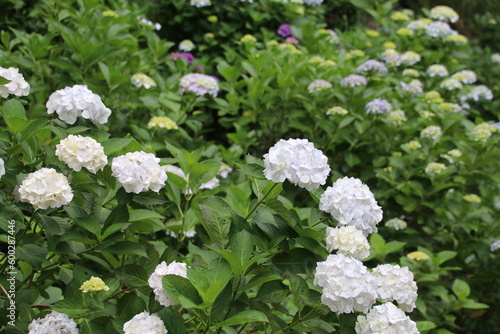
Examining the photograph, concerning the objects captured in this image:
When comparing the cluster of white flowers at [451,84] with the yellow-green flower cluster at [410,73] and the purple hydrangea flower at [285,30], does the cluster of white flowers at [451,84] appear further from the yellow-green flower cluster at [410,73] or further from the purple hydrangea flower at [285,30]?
the purple hydrangea flower at [285,30]

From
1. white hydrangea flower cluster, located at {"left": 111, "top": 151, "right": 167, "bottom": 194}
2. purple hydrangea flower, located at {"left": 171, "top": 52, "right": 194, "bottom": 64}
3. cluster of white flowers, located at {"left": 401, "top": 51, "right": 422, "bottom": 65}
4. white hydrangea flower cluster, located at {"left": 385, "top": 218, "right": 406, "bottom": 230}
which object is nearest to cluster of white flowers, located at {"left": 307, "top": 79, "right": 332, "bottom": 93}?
white hydrangea flower cluster, located at {"left": 385, "top": 218, "right": 406, "bottom": 230}

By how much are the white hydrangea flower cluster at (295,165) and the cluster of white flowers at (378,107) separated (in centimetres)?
168

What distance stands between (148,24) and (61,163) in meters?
2.40

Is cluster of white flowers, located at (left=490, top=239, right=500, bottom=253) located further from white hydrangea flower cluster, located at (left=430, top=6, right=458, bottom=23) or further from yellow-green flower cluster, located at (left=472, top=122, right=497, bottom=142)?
white hydrangea flower cluster, located at (left=430, top=6, right=458, bottom=23)

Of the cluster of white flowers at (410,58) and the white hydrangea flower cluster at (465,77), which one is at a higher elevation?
the cluster of white flowers at (410,58)

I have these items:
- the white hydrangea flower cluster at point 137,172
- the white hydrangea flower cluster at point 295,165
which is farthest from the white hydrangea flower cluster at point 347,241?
the white hydrangea flower cluster at point 137,172

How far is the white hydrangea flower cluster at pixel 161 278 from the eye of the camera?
1.29m

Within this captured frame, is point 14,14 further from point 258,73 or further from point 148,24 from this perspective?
point 258,73

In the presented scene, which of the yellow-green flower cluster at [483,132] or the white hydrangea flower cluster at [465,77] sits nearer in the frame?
the yellow-green flower cluster at [483,132]

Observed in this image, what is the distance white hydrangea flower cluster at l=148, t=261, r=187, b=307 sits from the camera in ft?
4.22

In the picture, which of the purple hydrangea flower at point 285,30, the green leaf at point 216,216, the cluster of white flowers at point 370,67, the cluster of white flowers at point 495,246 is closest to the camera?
the green leaf at point 216,216

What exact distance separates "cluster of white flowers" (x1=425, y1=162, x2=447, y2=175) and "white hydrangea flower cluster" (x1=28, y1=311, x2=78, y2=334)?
208cm

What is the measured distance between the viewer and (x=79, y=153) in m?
1.39

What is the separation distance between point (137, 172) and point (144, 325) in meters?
0.36
